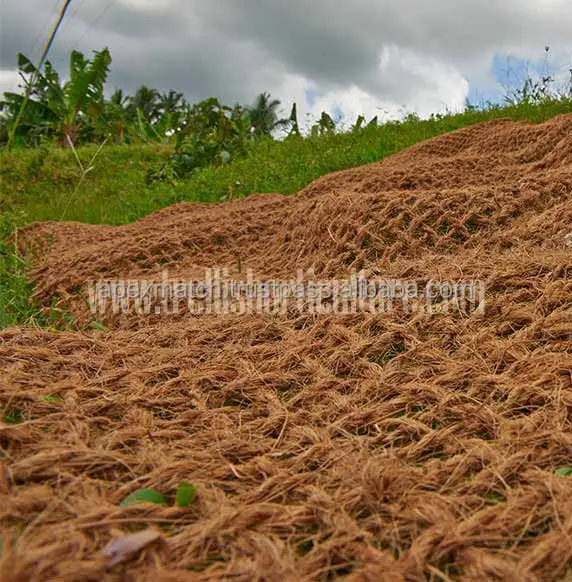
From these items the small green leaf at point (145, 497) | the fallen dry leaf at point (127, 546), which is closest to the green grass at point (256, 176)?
the small green leaf at point (145, 497)

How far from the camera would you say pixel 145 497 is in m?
1.21

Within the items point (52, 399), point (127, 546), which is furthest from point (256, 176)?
point (127, 546)

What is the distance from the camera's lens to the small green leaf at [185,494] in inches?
46.6

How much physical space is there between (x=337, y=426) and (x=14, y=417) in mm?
876

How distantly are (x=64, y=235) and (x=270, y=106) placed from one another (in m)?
15.2

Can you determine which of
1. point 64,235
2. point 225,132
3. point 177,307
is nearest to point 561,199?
point 177,307

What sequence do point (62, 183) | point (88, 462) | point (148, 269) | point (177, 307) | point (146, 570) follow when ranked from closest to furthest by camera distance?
point (146, 570)
point (88, 462)
point (177, 307)
point (148, 269)
point (62, 183)

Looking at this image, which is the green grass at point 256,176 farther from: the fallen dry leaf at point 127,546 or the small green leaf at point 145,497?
the fallen dry leaf at point 127,546

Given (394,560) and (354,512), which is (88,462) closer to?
(354,512)

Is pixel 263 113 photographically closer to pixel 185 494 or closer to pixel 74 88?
pixel 74 88

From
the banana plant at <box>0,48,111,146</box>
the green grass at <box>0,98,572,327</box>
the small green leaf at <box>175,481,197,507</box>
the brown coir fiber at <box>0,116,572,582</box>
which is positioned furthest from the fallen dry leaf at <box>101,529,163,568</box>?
the banana plant at <box>0,48,111,146</box>

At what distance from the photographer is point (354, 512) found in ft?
3.86

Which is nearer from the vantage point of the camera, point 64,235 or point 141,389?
point 141,389

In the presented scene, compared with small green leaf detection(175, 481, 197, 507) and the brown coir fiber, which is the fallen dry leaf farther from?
small green leaf detection(175, 481, 197, 507)
